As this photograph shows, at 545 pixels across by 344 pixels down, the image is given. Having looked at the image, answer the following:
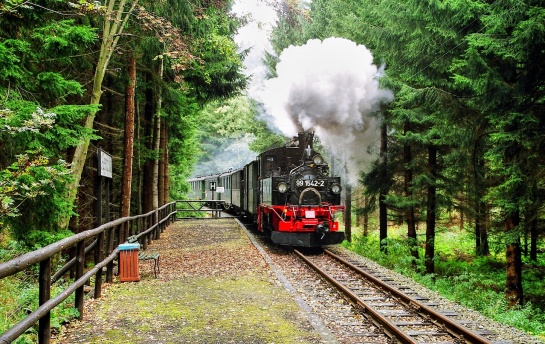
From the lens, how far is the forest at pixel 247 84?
6219 mm

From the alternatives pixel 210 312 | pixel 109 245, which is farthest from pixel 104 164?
pixel 210 312

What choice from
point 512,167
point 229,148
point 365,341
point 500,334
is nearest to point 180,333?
point 365,341

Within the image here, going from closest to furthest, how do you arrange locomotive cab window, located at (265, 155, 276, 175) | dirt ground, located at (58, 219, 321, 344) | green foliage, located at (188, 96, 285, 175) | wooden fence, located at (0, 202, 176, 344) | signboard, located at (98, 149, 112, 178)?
wooden fence, located at (0, 202, 176, 344) < dirt ground, located at (58, 219, 321, 344) < signboard, located at (98, 149, 112, 178) < locomotive cab window, located at (265, 155, 276, 175) < green foliage, located at (188, 96, 285, 175)

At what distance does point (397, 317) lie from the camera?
7012 mm

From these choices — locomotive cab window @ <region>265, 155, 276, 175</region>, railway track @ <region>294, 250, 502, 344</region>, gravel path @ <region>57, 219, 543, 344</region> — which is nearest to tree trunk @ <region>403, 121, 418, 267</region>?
locomotive cab window @ <region>265, 155, 276, 175</region>

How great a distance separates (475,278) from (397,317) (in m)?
7.91

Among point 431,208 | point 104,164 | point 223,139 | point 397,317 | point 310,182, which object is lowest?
point 397,317

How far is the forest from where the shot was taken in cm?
622

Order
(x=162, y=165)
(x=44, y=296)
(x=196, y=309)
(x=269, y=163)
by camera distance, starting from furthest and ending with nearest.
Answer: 1. (x=162, y=165)
2. (x=269, y=163)
3. (x=196, y=309)
4. (x=44, y=296)

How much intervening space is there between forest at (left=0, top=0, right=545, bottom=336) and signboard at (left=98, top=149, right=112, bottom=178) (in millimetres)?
456

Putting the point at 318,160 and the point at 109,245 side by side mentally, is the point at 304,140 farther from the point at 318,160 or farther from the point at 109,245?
the point at 109,245

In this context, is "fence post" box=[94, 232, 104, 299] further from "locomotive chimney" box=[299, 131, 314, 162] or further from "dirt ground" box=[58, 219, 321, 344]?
"locomotive chimney" box=[299, 131, 314, 162]

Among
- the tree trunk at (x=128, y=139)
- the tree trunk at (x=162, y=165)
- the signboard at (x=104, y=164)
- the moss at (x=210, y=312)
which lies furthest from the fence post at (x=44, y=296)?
the tree trunk at (x=162, y=165)

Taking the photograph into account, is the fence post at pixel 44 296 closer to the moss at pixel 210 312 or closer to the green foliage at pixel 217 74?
the moss at pixel 210 312
